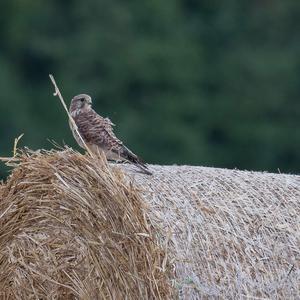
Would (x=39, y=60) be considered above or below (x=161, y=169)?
above

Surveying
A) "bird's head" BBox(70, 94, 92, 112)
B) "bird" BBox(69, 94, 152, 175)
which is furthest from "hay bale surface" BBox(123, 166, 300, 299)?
"bird's head" BBox(70, 94, 92, 112)

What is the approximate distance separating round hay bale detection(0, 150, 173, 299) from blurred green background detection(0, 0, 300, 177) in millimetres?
11766

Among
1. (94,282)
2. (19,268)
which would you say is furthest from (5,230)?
(94,282)

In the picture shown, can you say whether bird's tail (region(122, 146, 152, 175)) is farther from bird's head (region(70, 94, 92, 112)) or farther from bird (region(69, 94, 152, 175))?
bird's head (region(70, 94, 92, 112))

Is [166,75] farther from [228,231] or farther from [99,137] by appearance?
[228,231]

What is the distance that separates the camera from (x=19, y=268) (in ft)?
25.9

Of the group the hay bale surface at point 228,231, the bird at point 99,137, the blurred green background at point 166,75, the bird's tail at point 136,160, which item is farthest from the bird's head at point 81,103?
the blurred green background at point 166,75

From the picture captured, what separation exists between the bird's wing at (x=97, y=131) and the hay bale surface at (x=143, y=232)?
324mm

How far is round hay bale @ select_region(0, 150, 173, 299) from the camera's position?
23.5ft

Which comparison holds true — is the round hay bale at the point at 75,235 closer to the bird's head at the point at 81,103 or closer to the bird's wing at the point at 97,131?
the bird's wing at the point at 97,131

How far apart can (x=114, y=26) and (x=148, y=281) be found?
16714mm

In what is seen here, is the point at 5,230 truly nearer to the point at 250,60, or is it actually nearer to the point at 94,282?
the point at 94,282

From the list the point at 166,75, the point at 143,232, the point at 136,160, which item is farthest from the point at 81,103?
the point at 166,75

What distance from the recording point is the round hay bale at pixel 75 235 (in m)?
7.17
